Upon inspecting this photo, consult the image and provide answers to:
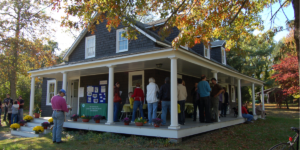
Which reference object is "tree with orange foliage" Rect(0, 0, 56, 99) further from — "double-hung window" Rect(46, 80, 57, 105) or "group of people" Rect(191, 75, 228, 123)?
"group of people" Rect(191, 75, 228, 123)

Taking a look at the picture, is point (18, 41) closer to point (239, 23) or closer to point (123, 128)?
point (123, 128)

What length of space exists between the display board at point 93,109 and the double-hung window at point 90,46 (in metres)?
4.20

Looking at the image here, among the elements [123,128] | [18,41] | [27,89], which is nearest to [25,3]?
[18,41]

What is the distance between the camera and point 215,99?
30.7 feet

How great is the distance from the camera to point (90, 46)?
1424 cm

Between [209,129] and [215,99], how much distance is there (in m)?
1.31

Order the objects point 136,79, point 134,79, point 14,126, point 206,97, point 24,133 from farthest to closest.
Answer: point 134,79
point 136,79
point 14,126
point 24,133
point 206,97

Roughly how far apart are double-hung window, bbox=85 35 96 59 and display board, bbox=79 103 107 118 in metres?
4.20

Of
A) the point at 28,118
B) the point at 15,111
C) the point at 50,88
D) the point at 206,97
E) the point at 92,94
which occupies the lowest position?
the point at 28,118

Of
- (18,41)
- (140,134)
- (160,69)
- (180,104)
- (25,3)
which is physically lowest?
(140,134)

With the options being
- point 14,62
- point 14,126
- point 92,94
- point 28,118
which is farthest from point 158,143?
point 14,62

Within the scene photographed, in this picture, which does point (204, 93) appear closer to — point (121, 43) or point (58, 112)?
point (58, 112)

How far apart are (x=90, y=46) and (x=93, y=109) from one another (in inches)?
203

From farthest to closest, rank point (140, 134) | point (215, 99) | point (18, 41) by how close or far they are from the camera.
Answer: point (18, 41)
point (215, 99)
point (140, 134)
